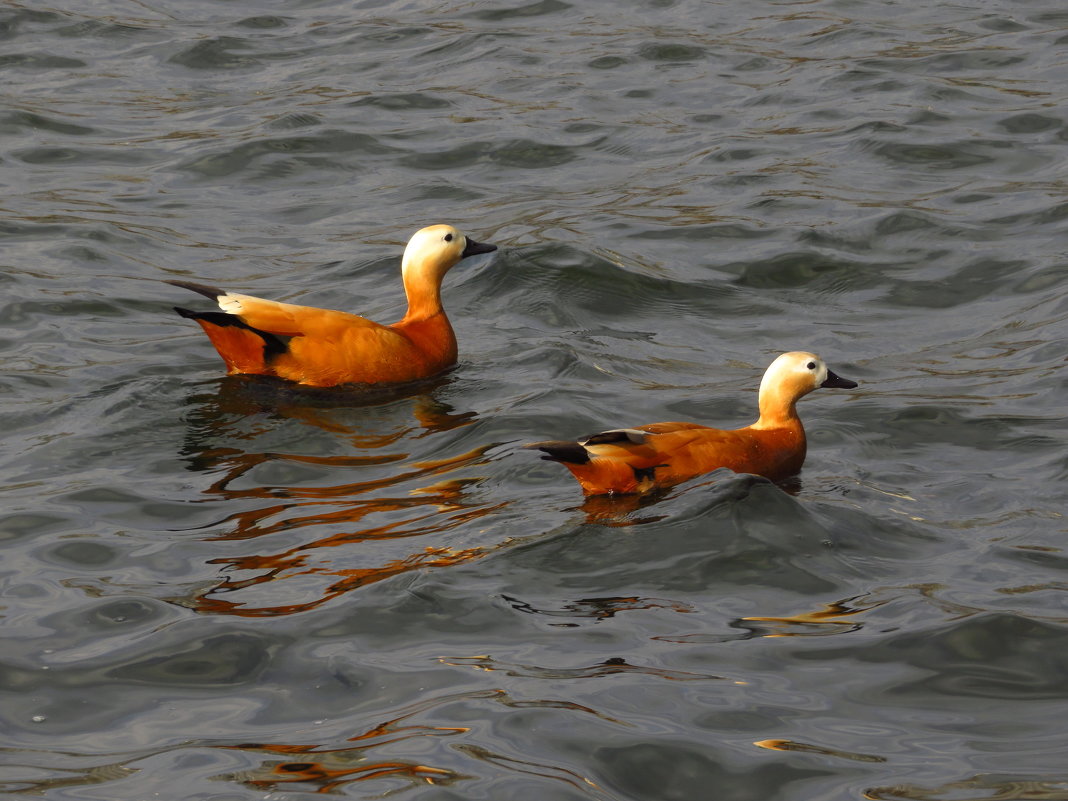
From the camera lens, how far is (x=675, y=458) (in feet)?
24.2

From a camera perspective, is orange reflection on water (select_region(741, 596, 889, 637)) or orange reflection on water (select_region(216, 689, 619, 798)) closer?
orange reflection on water (select_region(216, 689, 619, 798))

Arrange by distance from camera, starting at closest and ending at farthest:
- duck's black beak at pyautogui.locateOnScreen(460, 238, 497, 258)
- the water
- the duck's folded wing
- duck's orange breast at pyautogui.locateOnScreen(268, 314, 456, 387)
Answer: the water → the duck's folded wing → duck's orange breast at pyautogui.locateOnScreen(268, 314, 456, 387) → duck's black beak at pyautogui.locateOnScreen(460, 238, 497, 258)

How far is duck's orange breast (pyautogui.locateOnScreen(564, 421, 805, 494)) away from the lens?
7215 mm

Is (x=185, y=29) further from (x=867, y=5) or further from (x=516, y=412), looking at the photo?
(x=516, y=412)

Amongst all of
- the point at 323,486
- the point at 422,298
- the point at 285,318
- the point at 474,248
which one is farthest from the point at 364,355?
the point at 323,486

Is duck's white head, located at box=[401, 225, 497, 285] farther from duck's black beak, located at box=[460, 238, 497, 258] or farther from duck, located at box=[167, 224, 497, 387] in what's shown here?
duck, located at box=[167, 224, 497, 387]

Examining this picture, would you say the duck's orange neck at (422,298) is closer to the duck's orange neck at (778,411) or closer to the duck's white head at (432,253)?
the duck's white head at (432,253)

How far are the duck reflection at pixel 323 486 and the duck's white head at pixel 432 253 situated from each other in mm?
881

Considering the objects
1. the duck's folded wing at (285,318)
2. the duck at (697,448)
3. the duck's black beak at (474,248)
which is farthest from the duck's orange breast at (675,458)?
the duck's black beak at (474,248)

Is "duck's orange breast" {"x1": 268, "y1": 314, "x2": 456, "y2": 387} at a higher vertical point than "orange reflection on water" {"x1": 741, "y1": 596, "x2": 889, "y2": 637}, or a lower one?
higher

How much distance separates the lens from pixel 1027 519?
7328 mm

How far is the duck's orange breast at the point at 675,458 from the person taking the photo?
23.7 feet

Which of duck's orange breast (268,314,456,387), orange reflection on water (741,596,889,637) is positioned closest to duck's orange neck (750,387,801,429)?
orange reflection on water (741,596,889,637)

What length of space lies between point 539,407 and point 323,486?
151 cm
